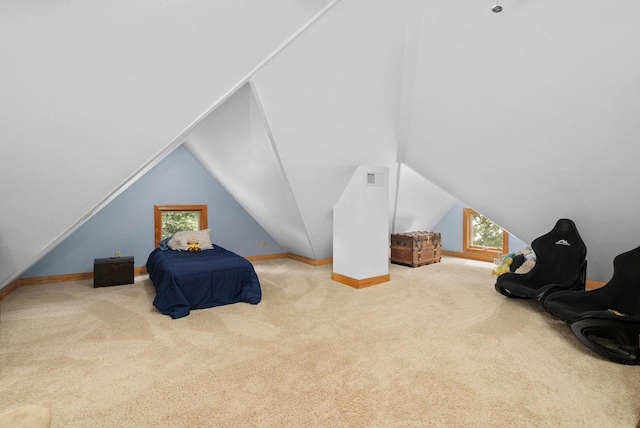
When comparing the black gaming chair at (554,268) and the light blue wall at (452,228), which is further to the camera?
the light blue wall at (452,228)

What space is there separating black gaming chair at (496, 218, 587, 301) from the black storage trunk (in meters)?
5.31

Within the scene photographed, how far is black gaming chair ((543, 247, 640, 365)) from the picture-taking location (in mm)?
2590

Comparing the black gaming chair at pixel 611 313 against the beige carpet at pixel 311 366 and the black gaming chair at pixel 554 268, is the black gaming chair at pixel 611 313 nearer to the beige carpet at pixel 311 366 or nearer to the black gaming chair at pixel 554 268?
the beige carpet at pixel 311 366

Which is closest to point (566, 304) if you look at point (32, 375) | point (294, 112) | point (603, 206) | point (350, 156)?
point (603, 206)

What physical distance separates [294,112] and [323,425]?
3096 millimetres

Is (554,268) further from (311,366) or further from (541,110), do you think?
(311,366)

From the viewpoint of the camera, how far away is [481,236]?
23.4 ft

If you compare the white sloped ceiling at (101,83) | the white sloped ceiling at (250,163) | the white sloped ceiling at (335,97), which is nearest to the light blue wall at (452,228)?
the white sloped ceiling at (335,97)

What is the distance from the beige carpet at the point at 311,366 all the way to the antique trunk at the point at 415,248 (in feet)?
6.89

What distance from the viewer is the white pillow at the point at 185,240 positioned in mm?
5246

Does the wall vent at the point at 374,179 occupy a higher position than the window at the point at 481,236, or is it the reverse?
the wall vent at the point at 374,179

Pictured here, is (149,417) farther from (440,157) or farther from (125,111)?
(440,157)

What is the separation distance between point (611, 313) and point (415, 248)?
3630mm

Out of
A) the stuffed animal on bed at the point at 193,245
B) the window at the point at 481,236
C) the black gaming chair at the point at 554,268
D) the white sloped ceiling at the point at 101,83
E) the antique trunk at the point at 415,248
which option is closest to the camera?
the white sloped ceiling at the point at 101,83
